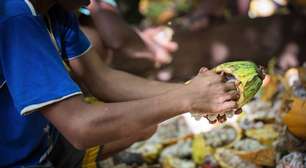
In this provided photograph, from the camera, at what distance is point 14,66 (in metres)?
2.06

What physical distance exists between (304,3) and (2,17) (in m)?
3.45

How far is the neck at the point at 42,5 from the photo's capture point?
220cm

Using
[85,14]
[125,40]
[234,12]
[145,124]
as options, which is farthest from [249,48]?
[145,124]

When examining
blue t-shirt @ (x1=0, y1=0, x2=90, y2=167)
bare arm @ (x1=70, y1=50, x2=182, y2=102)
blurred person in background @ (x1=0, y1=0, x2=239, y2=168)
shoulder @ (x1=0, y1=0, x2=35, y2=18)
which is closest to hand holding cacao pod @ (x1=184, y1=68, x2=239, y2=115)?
blurred person in background @ (x1=0, y1=0, x2=239, y2=168)

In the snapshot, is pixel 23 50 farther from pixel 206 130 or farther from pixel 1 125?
pixel 206 130

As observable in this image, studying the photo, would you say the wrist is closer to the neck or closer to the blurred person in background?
the blurred person in background

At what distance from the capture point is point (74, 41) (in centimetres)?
259

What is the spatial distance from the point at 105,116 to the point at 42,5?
19.1 inches

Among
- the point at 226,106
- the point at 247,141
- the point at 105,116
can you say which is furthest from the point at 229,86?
the point at 247,141

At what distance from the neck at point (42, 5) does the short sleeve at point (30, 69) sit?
94 mm

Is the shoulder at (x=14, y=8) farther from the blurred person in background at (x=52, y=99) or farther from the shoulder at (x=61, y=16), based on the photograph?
the shoulder at (x=61, y=16)

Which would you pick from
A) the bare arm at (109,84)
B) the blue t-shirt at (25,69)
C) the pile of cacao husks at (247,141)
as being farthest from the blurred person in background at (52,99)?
the pile of cacao husks at (247,141)

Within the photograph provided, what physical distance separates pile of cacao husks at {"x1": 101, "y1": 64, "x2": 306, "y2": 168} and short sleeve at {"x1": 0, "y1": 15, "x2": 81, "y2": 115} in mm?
1209

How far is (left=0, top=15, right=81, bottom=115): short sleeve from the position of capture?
2.04 meters
